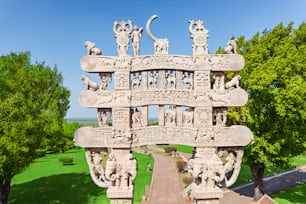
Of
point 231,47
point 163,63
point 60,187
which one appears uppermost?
point 231,47

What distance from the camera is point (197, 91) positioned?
9344mm

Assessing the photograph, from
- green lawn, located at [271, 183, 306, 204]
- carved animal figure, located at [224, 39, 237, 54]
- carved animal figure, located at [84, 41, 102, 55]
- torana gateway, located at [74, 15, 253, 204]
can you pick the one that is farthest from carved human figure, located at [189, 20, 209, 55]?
green lawn, located at [271, 183, 306, 204]

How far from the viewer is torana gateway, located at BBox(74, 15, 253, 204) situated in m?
9.25

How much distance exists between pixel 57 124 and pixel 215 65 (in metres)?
14.6

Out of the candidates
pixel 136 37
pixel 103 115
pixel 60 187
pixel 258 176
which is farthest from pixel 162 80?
pixel 60 187

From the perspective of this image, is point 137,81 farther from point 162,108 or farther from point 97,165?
point 97,165

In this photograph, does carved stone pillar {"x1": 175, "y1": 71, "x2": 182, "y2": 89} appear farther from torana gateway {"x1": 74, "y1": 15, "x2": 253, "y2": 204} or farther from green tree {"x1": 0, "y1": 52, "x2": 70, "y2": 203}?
green tree {"x1": 0, "y1": 52, "x2": 70, "y2": 203}

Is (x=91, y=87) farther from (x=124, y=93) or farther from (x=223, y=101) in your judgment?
(x=223, y=101)

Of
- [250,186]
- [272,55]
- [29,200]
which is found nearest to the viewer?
[272,55]

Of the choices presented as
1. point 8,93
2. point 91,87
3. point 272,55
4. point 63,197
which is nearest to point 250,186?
point 272,55

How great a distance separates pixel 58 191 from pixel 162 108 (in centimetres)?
1651

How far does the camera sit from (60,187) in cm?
2261

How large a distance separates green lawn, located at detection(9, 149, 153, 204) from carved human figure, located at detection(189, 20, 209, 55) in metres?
14.1

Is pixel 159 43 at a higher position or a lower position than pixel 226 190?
higher
